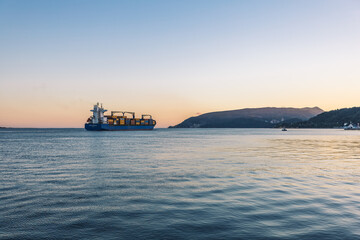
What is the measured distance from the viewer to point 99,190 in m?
15.0

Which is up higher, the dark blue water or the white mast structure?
the white mast structure

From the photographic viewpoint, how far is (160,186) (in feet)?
52.7

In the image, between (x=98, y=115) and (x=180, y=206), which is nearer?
(x=180, y=206)

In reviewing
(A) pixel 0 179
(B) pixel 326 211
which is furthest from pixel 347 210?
(A) pixel 0 179

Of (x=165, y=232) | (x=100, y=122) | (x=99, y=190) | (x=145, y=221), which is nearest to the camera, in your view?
(x=165, y=232)

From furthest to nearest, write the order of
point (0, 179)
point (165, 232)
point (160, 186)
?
point (0, 179)
point (160, 186)
point (165, 232)

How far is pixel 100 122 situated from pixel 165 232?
18514 cm

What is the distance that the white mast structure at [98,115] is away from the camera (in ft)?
592

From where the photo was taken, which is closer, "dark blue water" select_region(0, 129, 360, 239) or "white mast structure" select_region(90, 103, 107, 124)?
"dark blue water" select_region(0, 129, 360, 239)

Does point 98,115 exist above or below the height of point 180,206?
above

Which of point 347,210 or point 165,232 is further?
point 347,210

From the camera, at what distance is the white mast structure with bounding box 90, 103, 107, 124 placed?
180 meters

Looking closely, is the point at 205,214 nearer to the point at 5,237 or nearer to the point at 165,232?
the point at 165,232

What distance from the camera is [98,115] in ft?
607
